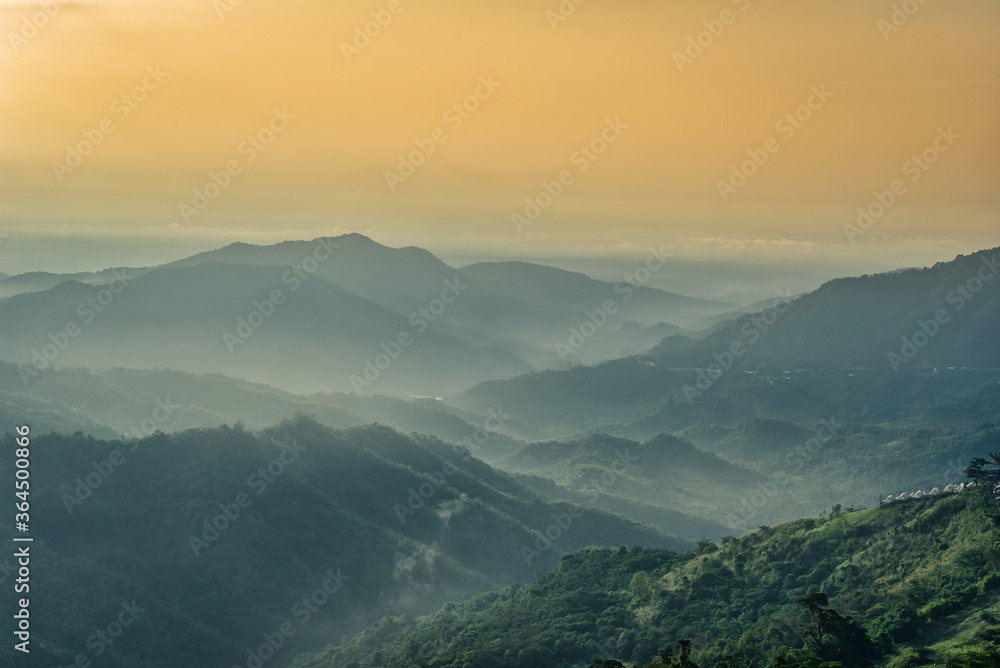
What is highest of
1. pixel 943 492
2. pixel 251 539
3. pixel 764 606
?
pixel 943 492

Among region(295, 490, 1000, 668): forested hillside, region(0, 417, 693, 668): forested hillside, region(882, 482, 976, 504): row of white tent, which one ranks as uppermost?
region(882, 482, 976, 504): row of white tent

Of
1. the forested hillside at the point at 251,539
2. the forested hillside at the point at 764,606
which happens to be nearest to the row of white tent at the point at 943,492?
the forested hillside at the point at 764,606

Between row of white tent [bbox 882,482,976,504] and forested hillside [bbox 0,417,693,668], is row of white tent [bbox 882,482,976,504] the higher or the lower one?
the higher one

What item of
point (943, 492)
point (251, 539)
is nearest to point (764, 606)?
point (943, 492)

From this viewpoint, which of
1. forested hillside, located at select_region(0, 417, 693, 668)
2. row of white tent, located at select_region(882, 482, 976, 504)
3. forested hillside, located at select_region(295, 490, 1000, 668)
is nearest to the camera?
forested hillside, located at select_region(295, 490, 1000, 668)

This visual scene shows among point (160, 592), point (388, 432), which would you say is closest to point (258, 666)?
point (160, 592)

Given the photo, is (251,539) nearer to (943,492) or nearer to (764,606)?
(764,606)

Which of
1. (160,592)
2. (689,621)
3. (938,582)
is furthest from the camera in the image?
(160,592)

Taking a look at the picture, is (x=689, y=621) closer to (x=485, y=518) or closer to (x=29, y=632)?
(x=29, y=632)

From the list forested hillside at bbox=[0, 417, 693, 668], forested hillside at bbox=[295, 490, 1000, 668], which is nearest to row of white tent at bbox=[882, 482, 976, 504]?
forested hillside at bbox=[295, 490, 1000, 668]

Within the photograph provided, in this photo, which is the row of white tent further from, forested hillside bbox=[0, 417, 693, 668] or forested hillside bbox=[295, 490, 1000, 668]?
forested hillside bbox=[0, 417, 693, 668]

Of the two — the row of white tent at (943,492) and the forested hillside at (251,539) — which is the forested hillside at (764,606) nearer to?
the row of white tent at (943,492)
